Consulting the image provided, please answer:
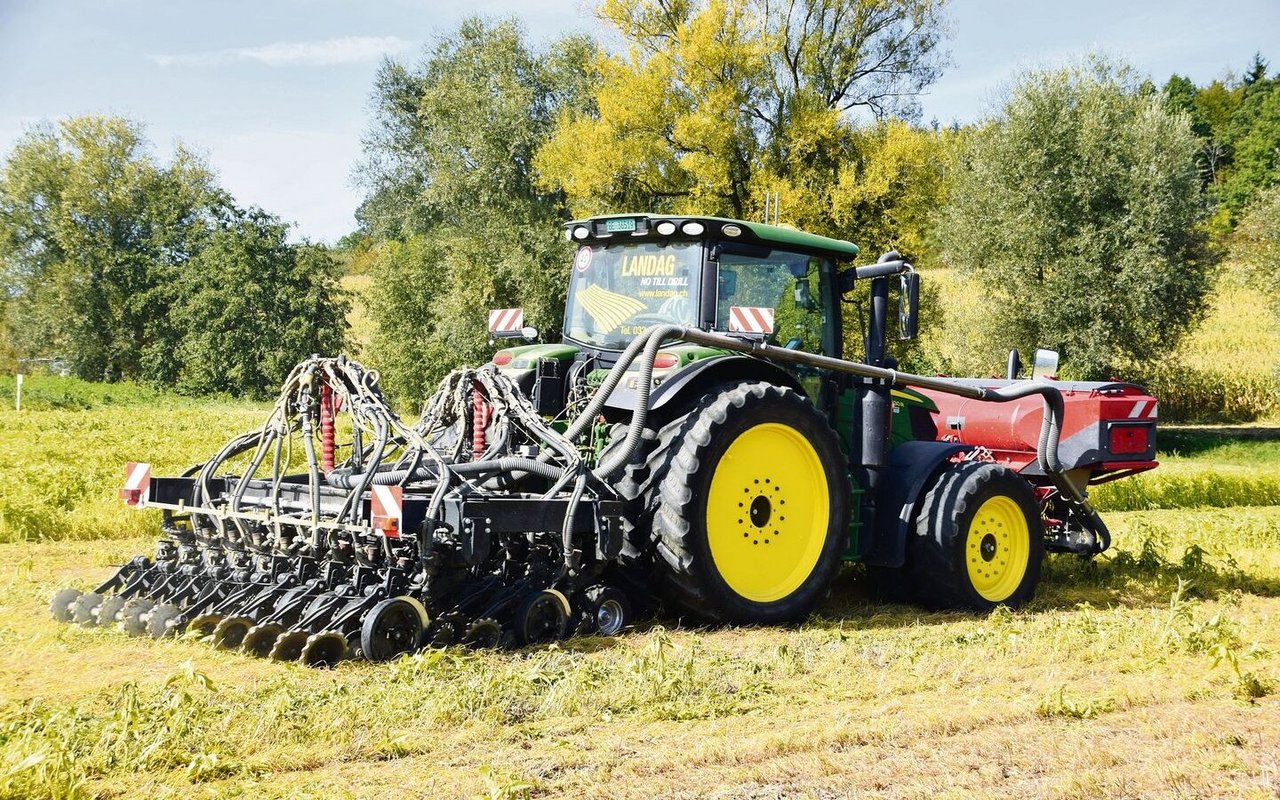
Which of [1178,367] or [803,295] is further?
[1178,367]

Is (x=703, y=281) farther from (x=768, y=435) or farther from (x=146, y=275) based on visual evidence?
(x=146, y=275)

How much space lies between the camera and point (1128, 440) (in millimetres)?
8969

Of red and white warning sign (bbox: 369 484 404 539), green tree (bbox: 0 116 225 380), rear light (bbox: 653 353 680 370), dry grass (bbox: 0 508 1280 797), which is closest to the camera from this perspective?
dry grass (bbox: 0 508 1280 797)

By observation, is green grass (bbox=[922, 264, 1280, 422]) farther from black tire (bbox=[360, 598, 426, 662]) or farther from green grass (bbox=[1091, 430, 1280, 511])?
black tire (bbox=[360, 598, 426, 662])

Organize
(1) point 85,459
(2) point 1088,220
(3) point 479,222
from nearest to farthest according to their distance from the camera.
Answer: (1) point 85,459 → (2) point 1088,220 → (3) point 479,222

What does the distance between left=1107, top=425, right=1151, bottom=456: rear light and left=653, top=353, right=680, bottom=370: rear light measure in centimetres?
401

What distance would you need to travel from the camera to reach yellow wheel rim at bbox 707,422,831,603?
6609mm

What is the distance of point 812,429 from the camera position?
6.93 metres

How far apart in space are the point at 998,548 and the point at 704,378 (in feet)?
8.76

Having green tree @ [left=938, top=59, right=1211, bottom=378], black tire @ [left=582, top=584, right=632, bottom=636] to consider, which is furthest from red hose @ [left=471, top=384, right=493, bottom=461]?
green tree @ [left=938, top=59, right=1211, bottom=378]

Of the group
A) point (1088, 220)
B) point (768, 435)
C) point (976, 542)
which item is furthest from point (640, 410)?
point (1088, 220)

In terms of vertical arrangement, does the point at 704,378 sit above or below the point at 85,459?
above

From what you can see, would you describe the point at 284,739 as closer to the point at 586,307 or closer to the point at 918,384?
the point at 586,307

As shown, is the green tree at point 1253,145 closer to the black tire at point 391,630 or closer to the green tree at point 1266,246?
the green tree at point 1266,246
